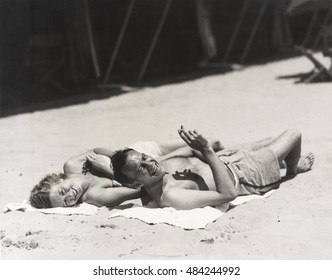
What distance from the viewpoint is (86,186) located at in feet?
13.4

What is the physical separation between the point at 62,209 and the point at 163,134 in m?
2.31

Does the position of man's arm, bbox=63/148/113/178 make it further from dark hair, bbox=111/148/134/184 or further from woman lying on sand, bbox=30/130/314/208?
dark hair, bbox=111/148/134/184

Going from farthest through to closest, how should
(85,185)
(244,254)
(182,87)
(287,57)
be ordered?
(287,57), (182,87), (85,185), (244,254)

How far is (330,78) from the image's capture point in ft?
28.4

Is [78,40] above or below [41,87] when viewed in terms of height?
above

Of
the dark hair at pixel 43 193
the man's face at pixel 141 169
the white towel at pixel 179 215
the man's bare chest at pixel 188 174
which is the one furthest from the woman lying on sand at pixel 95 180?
the man's face at pixel 141 169

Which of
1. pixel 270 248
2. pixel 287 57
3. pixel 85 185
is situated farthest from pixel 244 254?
pixel 287 57

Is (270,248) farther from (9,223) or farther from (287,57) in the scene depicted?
(287,57)

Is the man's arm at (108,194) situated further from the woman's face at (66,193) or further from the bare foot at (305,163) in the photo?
the bare foot at (305,163)

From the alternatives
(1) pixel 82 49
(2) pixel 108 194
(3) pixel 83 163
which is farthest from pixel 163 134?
(1) pixel 82 49

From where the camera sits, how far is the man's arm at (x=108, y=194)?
3.92 metres

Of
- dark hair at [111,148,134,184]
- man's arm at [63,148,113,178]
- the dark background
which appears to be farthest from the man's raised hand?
the dark background

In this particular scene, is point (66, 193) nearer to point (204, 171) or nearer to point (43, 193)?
point (43, 193)
